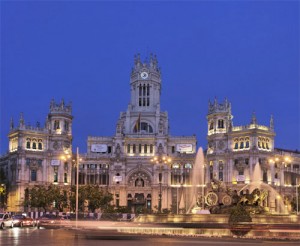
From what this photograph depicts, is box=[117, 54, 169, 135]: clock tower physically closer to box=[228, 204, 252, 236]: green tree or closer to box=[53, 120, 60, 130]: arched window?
box=[53, 120, 60, 130]: arched window

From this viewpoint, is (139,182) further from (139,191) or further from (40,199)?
(40,199)

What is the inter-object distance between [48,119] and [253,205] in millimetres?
104014

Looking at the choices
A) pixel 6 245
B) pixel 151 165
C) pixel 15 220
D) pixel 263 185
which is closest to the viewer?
pixel 6 245

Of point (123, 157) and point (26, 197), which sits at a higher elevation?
point (123, 157)

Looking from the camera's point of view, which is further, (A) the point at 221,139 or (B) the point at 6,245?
(A) the point at 221,139

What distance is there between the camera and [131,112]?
158875 millimetres

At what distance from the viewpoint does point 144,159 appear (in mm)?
150125

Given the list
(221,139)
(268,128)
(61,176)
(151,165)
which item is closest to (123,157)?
(151,165)

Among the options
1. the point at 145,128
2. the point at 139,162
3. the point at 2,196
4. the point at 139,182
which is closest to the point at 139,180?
the point at 139,182

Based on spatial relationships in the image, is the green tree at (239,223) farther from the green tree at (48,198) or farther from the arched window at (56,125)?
the arched window at (56,125)

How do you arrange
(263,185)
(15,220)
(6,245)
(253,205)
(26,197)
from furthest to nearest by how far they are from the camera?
(26,197) < (263,185) < (15,220) < (253,205) < (6,245)

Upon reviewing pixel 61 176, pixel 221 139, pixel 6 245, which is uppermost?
pixel 221 139

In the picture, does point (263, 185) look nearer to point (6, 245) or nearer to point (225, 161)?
Answer: point (225, 161)

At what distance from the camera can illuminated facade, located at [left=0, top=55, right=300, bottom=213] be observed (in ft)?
461
